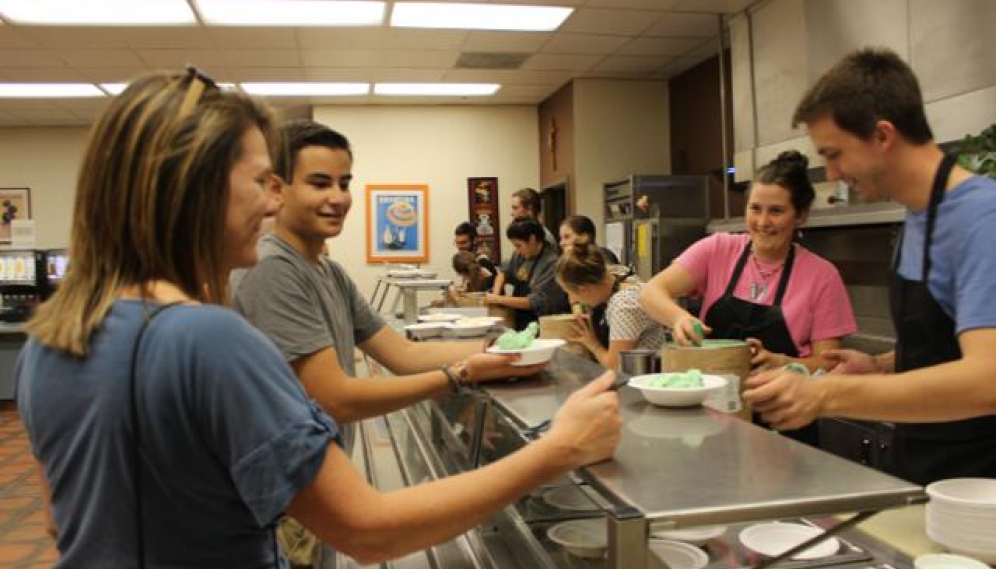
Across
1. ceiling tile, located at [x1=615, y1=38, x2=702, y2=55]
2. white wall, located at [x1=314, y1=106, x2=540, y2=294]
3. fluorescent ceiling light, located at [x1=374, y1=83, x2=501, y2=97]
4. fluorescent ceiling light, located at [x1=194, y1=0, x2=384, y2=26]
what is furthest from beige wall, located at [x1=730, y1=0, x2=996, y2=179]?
white wall, located at [x1=314, y1=106, x2=540, y2=294]

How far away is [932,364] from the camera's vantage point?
5.52 ft

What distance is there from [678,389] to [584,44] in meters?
5.60

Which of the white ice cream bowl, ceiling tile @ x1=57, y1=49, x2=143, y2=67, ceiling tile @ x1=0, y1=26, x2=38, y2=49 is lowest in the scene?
the white ice cream bowl

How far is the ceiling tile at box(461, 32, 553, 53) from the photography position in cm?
621

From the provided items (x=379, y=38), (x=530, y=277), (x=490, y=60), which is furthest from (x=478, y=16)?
(x=530, y=277)

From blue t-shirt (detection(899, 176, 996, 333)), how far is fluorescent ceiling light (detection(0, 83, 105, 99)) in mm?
7858

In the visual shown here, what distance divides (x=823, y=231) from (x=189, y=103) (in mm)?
4590

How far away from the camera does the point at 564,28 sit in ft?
20.0

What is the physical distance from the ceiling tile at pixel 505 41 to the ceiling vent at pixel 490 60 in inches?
5.8

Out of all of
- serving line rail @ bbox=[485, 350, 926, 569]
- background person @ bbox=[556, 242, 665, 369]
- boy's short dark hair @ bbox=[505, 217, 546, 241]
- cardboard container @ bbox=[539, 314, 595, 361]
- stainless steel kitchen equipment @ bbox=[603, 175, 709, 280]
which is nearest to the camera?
serving line rail @ bbox=[485, 350, 926, 569]

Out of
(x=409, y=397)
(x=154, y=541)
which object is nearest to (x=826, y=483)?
(x=154, y=541)

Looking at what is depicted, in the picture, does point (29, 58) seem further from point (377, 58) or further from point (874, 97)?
point (874, 97)

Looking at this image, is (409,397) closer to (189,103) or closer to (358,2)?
(189,103)

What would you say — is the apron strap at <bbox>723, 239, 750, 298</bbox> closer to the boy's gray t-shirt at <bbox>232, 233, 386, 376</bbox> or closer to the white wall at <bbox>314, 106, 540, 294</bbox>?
the boy's gray t-shirt at <bbox>232, 233, 386, 376</bbox>
